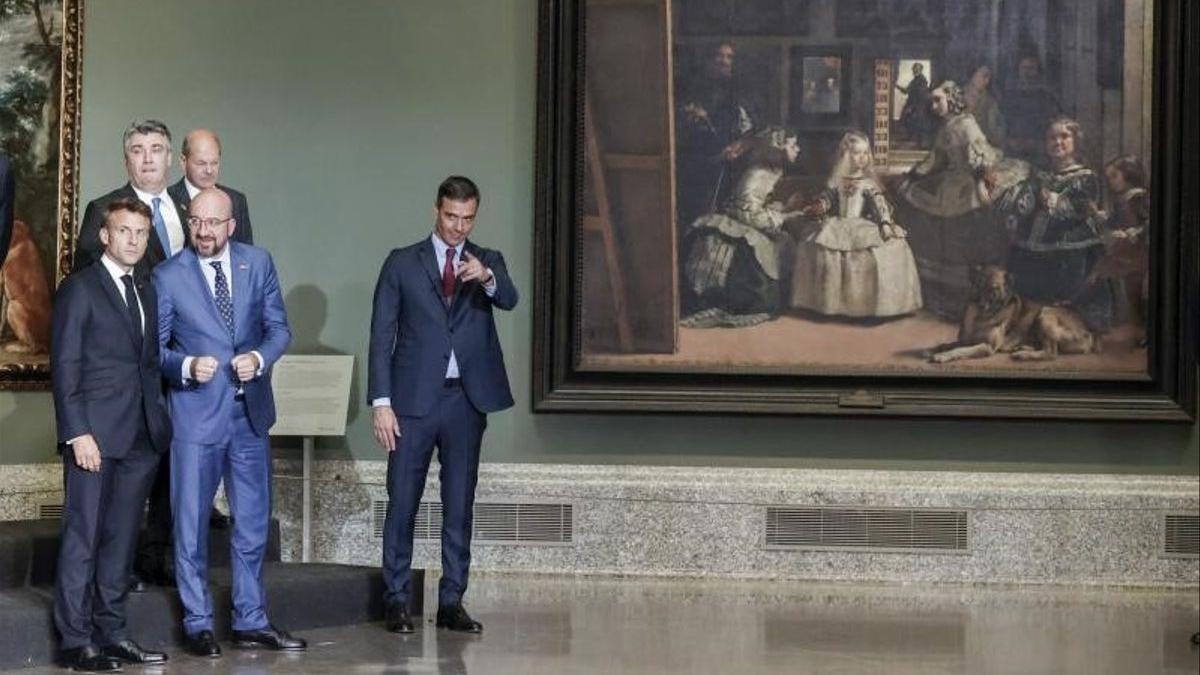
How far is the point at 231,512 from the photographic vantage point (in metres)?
8.46

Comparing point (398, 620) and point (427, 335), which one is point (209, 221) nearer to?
point (427, 335)

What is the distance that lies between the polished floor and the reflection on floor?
49.0 inches

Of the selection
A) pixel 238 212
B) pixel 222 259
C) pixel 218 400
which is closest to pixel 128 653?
pixel 218 400

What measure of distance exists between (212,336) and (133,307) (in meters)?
0.46

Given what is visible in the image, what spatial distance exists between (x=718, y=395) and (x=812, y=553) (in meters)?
1.05

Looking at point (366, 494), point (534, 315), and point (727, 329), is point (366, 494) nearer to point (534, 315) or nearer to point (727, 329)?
point (534, 315)

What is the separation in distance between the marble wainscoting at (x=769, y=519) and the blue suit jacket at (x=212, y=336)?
9.89 ft

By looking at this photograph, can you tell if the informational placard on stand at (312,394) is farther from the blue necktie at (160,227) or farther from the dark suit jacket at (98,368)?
the dark suit jacket at (98,368)

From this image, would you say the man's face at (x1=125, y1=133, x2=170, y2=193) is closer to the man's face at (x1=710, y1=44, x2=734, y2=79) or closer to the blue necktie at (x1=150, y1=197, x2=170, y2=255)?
the blue necktie at (x1=150, y1=197, x2=170, y2=255)

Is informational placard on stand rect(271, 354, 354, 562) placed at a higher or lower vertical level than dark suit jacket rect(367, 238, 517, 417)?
lower

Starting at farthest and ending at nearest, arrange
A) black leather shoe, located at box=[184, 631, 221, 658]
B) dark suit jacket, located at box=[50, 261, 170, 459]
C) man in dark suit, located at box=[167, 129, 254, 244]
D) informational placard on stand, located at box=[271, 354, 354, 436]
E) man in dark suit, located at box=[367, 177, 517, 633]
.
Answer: informational placard on stand, located at box=[271, 354, 354, 436], man in dark suit, located at box=[367, 177, 517, 633], man in dark suit, located at box=[167, 129, 254, 244], black leather shoe, located at box=[184, 631, 221, 658], dark suit jacket, located at box=[50, 261, 170, 459]

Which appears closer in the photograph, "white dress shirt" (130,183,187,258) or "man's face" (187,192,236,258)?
"man's face" (187,192,236,258)

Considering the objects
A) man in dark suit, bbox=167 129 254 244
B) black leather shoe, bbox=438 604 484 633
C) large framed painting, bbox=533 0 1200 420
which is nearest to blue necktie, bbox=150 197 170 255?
man in dark suit, bbox=167 129 254 244

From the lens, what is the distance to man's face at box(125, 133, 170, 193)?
850 centimetres
